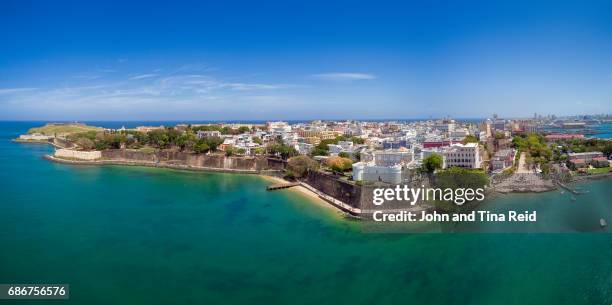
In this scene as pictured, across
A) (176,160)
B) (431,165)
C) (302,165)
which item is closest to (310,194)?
(302,165)

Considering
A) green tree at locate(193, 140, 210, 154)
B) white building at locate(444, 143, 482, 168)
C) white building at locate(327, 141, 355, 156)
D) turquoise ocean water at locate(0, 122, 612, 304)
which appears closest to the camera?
turquoise ocean water at locate(0, 122, 612, 304)

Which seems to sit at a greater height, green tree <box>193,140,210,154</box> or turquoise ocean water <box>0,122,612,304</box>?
green tree <box>193,140,210,154</box>

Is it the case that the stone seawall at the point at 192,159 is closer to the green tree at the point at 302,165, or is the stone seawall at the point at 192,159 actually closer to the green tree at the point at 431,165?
the green tree at the point at 302,165

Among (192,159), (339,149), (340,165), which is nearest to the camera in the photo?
(340,165)

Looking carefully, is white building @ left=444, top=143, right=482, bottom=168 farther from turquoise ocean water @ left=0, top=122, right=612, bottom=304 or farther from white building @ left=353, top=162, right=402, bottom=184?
white building @ left=353, top=162, right=402, bottom=184

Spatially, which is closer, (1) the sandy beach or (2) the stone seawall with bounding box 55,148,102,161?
(1) the sandy beach

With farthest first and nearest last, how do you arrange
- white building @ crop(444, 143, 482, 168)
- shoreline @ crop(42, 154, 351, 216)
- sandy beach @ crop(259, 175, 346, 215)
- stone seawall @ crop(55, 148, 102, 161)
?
stone seawall @ crop(55, 148, 102, 161) → white building @ crop(444, 143, 482, 168) → shoreline @ crop(42, 154, 351, 216) → sandy beach @ crop(259, 175, 346, 215)

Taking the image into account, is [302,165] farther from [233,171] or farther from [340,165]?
[233,171]

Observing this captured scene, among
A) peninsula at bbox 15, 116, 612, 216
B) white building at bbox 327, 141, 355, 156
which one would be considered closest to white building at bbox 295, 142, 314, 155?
peninsula at bbox 15, 116, 612, 216

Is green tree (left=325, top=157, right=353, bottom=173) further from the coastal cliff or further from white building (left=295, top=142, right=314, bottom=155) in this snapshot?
white building (left=295, top=142, right=314, bottom=155)

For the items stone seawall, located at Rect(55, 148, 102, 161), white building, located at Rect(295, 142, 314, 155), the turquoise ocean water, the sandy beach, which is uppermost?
white building, located at Rect(295, 142, 314, 155)
